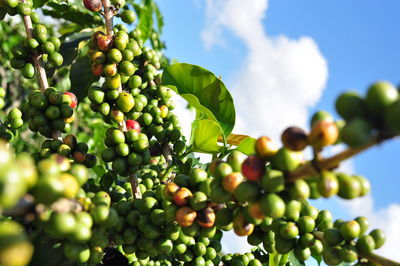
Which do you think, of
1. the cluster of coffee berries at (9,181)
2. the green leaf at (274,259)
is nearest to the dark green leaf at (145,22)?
the green leaf at (274,259)

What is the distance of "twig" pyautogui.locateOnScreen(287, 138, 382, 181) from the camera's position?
37.0 inches

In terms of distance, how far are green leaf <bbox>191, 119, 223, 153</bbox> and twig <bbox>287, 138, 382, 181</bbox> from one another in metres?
1.02

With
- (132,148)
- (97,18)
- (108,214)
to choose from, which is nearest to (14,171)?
(108,214)

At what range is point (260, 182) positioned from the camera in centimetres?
118

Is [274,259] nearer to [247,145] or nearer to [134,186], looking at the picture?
[247,145]

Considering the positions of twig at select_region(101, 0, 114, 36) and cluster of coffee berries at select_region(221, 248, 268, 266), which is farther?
twig at select_region(101, 0, 114, 36)

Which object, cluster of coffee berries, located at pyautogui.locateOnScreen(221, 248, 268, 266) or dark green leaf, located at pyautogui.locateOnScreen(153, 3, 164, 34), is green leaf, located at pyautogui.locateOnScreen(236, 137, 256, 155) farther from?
dark green leaf, located at pyautogui.locateOnScreen(153, 3, 164, 34)

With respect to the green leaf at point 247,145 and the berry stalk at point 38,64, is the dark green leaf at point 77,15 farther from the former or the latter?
the green leaf at point 247,145

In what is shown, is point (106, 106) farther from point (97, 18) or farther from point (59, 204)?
point (97, 18)

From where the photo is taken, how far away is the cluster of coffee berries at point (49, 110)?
6.42 ft

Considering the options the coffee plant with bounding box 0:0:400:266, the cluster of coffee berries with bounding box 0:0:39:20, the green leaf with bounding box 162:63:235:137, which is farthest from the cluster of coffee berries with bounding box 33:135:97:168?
the cluster of coffee berries with bounding box 0:0:39:20

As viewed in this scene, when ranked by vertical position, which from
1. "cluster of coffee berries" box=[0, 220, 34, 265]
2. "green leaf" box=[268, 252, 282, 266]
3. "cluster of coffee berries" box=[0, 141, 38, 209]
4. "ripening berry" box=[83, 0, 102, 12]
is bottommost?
"cluster of coffee berries" box=[0, 220, 34, 265]

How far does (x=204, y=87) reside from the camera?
234cm

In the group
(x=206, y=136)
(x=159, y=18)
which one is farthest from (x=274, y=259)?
(x=159, y=18)
